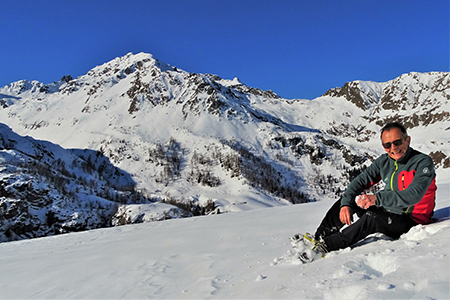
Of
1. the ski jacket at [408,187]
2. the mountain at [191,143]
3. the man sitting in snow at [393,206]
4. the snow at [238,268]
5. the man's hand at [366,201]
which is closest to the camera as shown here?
the snow at [238,268]

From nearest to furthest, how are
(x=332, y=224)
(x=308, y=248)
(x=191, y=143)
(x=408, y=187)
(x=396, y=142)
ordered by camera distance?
(x=408, y=187), (x=396, y=142), (x=308, y=248), (x=332, y=224), (x=191, y=143)

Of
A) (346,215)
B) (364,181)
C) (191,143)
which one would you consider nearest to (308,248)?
(346,215)

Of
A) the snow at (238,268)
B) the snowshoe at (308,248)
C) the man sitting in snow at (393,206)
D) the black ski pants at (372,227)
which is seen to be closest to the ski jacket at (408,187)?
the man sitting in snow at (393,206)

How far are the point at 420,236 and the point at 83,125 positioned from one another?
14234 centimetres

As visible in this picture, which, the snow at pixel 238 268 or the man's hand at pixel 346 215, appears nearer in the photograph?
the snow at pixel 238 268

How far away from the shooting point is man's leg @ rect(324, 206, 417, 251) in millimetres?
3771

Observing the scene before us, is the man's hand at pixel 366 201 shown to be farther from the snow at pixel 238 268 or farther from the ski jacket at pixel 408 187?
the snow at pixel 238 268

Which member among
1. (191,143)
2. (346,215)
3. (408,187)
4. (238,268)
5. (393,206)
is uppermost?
(191,143)

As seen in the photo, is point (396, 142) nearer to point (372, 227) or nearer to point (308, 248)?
point (372, 227)

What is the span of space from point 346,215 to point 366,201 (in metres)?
0.35

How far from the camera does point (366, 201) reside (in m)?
3.90

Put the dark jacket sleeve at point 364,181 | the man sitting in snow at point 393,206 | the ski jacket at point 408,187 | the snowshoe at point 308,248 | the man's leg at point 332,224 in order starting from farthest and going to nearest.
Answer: the dark jacket sleeve at point 364,181
the man's leg at point 332,224
the snowshoe at point 308,248
the man sitting in snow at point 393,206
the ski jacket at point 408,187

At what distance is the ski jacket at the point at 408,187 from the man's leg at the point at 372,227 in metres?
0.10

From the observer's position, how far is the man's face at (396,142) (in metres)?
3.82
